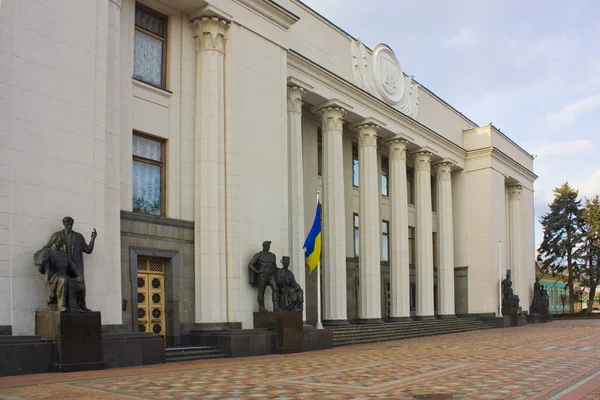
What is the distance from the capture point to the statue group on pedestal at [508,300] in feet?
124

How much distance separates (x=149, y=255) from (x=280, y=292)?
4.07 metres

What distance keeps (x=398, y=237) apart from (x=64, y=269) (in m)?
20.1

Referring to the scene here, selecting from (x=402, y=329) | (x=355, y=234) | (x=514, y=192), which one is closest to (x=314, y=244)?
(x=402, y=329)

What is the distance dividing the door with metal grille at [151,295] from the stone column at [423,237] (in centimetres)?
1811

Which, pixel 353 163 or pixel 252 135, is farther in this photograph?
pixel 353 163

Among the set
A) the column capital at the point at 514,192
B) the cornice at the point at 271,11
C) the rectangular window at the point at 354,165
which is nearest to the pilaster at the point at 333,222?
the rectangular window at the point at 354,165

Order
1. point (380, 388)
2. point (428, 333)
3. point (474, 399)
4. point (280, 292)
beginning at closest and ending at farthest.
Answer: point (474, 399) → point (380, 388) → point (280, 292) → point (428, 333)

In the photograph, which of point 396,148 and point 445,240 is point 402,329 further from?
point 445,240

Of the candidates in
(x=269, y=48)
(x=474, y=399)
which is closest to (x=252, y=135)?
(x=269, y=48)

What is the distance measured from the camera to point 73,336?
12625 millimetres

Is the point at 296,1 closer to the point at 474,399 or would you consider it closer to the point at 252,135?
the point at 252,135

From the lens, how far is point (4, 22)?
42.9ft

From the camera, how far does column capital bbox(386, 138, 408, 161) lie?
103 feet

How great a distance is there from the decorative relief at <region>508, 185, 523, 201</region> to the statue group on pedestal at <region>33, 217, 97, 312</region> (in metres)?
35.4
